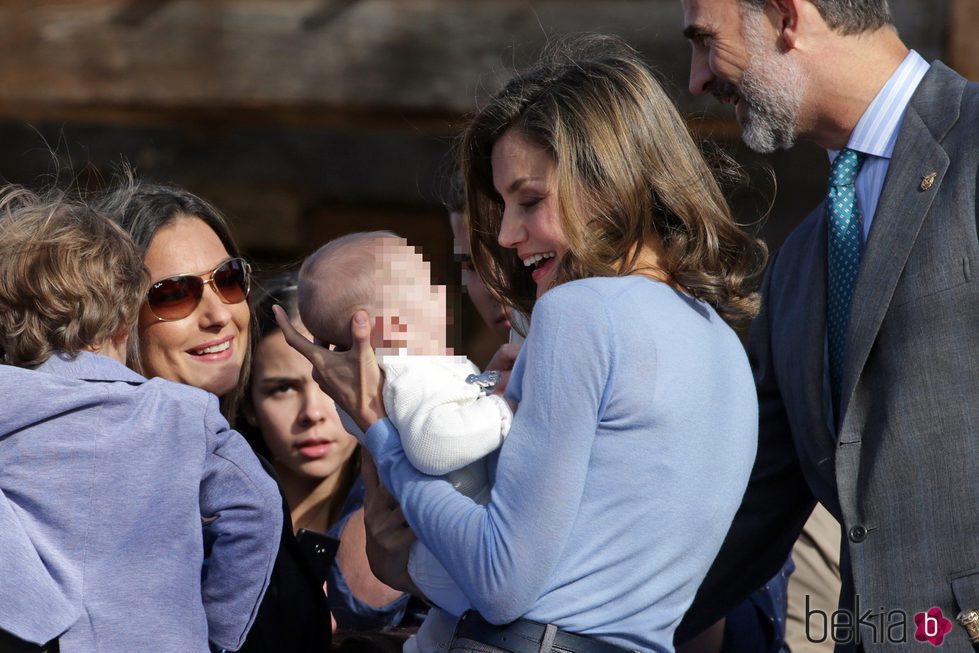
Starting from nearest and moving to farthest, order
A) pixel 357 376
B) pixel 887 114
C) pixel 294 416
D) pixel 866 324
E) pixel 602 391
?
pixel 602 391, pixel 357 376, pixel 866 324, pixel 887 114, pixel 294 416

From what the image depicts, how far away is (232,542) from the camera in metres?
2.40

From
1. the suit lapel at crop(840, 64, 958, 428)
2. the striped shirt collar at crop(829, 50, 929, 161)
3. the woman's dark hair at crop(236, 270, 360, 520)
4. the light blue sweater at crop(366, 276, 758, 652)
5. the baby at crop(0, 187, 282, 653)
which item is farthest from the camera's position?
the woman's dark hair at crop(236, 270, 360, 520)

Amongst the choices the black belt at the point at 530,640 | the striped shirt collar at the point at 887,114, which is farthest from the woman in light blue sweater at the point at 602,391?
the striped shirt collar at the point at 887,114

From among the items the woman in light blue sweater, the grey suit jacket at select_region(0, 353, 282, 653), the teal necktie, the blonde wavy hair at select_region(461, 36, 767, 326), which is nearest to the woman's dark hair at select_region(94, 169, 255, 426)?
the grey suit jacket at select_region(0, 353, 282, 653)

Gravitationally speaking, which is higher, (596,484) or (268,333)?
(596,484)

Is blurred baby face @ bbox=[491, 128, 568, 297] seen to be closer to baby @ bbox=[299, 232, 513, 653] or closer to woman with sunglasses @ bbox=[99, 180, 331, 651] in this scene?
baby @ bbox=[299, 232, 513, 653]

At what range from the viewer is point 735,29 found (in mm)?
2771

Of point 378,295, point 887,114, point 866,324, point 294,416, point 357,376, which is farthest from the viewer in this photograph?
point 294,416

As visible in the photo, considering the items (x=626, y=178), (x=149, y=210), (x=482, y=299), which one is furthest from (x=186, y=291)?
(x=626, y=178)

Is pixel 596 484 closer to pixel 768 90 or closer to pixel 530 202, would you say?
pixel 530 202

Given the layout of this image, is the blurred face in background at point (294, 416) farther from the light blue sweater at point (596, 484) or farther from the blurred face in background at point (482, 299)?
the light blue sweater at point (596, 484)

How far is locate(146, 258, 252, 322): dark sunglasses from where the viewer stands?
282 cm

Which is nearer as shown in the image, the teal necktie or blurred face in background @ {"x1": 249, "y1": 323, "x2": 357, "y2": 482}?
the teal necktie

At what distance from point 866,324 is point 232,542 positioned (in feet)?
4.21
